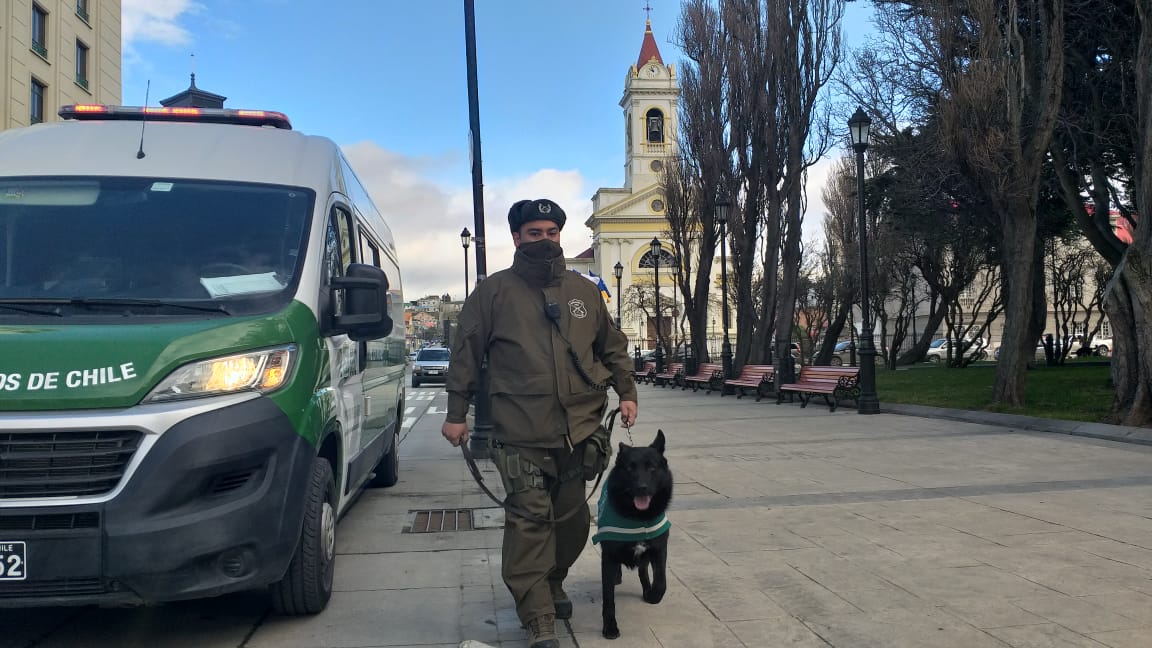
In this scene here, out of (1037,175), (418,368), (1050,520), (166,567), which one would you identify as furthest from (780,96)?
Answer: (166,567)

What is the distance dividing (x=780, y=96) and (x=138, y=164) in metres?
23.5

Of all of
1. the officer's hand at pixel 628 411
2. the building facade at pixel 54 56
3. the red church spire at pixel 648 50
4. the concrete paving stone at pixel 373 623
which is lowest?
the concrete paving stone at pixel 373 623

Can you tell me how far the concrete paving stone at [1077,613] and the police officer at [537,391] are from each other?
7.46 ft

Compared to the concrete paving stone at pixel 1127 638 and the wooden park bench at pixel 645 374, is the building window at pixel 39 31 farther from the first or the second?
the concrete paving stone at pixel 1127 638

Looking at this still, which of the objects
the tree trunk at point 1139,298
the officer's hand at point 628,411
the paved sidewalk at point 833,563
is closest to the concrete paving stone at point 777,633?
the paved sidewalk at point 833,563

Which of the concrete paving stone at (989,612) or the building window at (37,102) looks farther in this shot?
the building window at (37,102)

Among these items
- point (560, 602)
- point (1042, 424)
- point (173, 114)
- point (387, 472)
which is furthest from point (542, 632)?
point (1042, 424)

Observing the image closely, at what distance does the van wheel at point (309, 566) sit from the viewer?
458cm

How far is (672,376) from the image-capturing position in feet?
114

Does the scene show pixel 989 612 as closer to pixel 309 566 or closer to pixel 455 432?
pixel 455 432

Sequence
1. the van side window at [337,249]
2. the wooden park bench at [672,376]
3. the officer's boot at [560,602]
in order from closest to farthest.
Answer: the officer's boot at [560,602], the van side window at [337,249], the wooden park bench at [672,376]

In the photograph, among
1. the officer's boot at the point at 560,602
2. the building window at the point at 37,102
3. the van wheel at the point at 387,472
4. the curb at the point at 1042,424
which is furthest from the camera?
the building window at the point at 37,102

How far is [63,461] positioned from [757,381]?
69.2 ft

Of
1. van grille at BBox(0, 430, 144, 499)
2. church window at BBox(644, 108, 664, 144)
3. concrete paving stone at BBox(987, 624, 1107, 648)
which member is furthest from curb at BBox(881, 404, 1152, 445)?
church window at BBox(644, 108, 664, 144)
